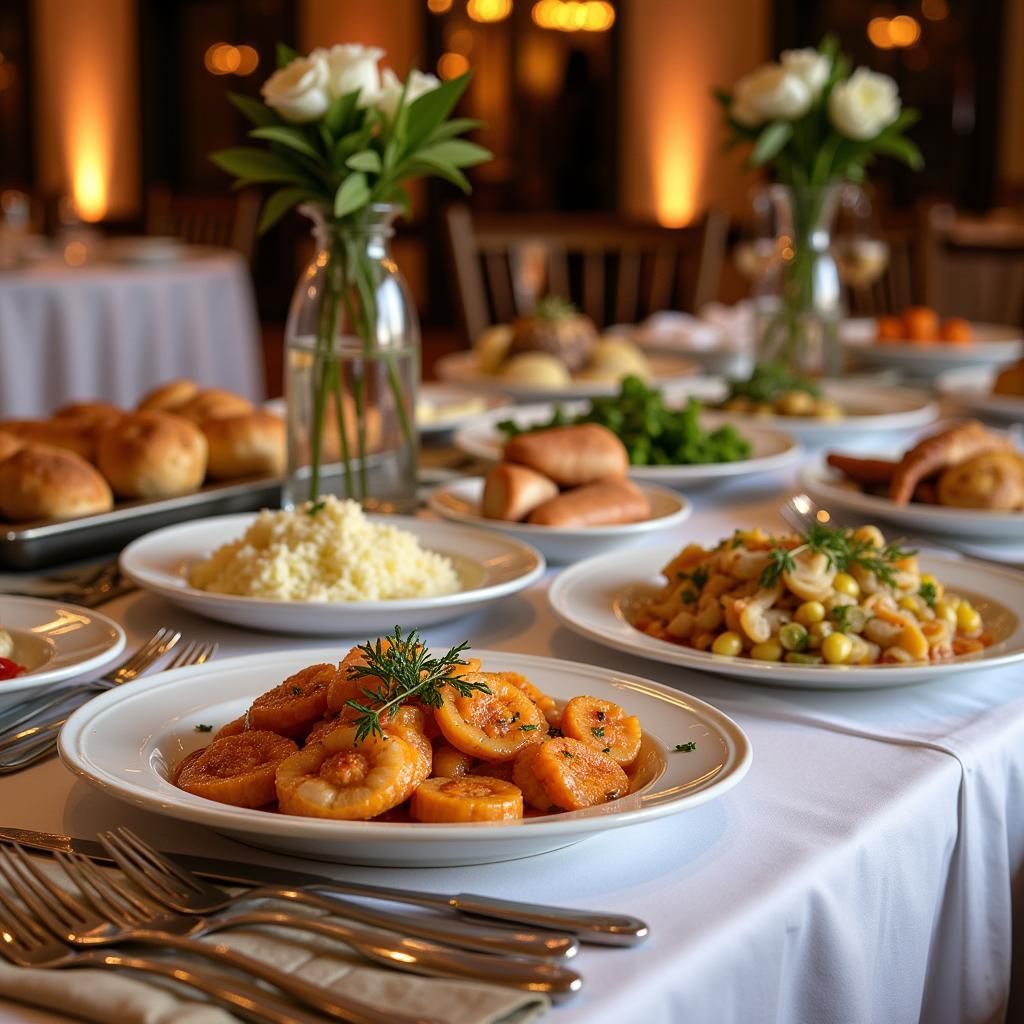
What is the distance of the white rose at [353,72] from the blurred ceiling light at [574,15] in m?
8.27

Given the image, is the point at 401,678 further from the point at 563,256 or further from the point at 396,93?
the point at 563,256

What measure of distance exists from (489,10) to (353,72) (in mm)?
9066

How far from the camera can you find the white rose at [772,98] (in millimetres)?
2289

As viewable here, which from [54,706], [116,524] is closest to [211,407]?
[116,524]

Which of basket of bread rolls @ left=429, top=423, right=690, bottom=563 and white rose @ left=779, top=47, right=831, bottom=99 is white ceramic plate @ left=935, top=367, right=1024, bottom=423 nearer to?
white rose @ left=779, top=47, right=831, bottom=99

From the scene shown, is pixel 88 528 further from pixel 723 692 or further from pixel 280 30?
pixel 280 30

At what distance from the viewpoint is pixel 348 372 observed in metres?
1.52

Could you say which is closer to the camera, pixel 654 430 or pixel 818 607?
pixel 818 607

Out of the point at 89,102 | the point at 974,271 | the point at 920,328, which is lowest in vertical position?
the point at 920,328

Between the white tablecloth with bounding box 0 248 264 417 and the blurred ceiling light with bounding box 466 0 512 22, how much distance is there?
539 centimetres

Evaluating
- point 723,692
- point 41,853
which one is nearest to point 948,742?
point 723,692

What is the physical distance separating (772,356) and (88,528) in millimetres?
1475

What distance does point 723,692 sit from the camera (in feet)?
3.51

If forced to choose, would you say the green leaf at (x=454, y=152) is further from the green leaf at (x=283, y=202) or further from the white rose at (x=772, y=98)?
the white rose at (x=772, y=98)
